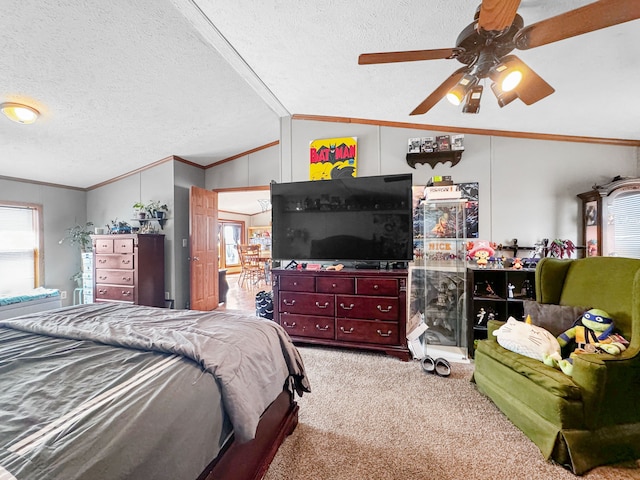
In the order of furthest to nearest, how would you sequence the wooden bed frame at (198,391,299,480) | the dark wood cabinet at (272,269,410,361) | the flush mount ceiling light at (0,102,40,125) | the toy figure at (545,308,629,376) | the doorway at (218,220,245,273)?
the doorway at (218,220,245,273)
the dark wood cabinet at (272,269,410,361)
the flush mount ceiling light at (0,102,40,125)
the toy figure at (545,308,629,376)
the wooden bed frame at (198,391,299,480)

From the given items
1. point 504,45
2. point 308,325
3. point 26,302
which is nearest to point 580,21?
point 504,45

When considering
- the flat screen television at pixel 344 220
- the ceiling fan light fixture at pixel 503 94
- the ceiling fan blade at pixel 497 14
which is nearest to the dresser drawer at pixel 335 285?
the flat screen television at pixel 344 220

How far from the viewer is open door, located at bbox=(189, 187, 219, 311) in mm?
4293

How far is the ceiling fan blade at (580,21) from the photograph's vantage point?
1089mm

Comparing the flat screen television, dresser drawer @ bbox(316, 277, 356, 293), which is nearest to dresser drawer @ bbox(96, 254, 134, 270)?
the flat screen television

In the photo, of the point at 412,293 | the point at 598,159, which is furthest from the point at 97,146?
the point at 598,159

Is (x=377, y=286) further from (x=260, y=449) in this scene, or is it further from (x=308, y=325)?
(x=260, y=449)

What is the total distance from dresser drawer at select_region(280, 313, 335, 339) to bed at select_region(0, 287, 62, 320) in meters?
3.15

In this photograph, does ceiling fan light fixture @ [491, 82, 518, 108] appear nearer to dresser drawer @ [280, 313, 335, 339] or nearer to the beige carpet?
the beige carpet

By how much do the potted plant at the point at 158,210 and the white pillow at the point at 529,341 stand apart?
185 inches

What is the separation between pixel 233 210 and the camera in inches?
363

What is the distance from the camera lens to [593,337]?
1.59 m

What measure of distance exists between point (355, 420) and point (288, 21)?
9.30 ft

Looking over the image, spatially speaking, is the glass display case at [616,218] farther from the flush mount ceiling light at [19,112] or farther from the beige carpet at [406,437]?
the flush mount ceiling light at [19,112]
